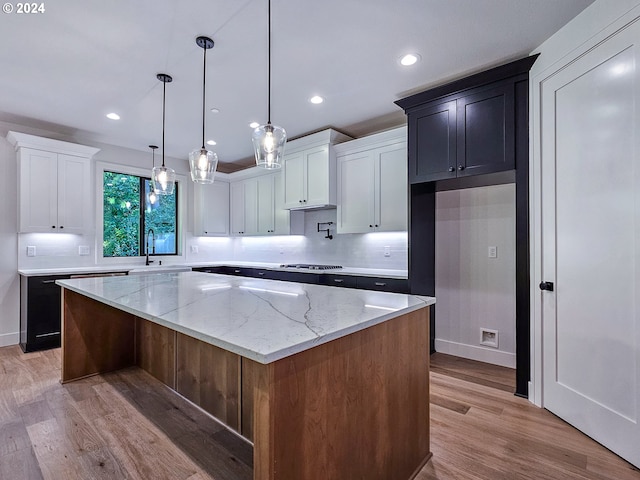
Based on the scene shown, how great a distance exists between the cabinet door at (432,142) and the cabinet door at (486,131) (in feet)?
0.24

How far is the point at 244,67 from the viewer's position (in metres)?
2.72

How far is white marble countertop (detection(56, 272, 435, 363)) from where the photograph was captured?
1.09 metres

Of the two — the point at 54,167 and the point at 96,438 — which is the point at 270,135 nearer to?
the point at 96,438

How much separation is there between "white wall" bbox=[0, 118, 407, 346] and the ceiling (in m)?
0.73

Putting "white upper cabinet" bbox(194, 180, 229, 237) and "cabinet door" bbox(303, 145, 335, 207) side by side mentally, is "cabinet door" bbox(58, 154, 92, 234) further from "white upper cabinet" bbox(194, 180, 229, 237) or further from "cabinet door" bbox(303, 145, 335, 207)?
"cabinet door" bbox(303, 145, 335, 207)

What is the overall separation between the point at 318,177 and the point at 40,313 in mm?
3361

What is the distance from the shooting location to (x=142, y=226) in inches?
199

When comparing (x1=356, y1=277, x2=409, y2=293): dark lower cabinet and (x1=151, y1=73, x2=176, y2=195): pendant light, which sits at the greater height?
A: (x1=151, y1=73, x2=176, y2=195): pendant light

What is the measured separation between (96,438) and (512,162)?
10.9ft

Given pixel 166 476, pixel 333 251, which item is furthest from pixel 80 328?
pixel 333 251

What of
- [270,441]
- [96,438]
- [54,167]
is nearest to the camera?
[270,441]

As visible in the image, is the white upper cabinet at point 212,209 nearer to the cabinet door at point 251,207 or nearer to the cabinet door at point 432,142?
the cabinet door at point 251,207

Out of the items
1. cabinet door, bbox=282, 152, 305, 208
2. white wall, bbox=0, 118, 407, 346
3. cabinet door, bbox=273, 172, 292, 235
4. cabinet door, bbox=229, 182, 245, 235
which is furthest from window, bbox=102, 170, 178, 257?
cabinet door, bbox=282, 152, 305, 208

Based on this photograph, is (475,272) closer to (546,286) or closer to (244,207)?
(546,286)
